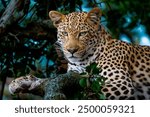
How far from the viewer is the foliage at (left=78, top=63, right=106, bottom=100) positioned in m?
10.1

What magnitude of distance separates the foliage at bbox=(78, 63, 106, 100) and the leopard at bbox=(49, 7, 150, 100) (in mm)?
1355

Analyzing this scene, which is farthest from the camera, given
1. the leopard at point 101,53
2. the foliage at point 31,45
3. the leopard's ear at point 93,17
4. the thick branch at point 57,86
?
the foliage at point 31,45

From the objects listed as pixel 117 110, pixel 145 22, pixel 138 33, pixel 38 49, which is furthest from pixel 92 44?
pixel 138 33

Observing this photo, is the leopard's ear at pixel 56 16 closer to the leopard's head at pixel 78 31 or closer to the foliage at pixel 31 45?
the leopard's head at pixel 78 31

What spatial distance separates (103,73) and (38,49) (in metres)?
1.49

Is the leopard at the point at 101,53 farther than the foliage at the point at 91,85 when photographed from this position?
Yes

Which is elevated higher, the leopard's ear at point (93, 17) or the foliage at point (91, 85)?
the leopard's ear at point (93, 17)

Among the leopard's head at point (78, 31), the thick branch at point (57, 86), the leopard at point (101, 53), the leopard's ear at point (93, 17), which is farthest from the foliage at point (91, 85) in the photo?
the leopard's ear at point (93, 17)

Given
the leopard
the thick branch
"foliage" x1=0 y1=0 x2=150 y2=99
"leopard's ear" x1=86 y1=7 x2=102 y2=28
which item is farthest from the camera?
"foliage" x1=0 y1=0 x2=150 y2=99

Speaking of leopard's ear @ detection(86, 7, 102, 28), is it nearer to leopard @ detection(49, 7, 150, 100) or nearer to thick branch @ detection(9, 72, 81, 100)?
leopard @ detection(49, 7, 150, 100)

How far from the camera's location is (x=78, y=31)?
12156 mm

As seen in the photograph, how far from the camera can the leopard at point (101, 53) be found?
11.8m

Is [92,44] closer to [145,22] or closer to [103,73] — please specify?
[103,73]

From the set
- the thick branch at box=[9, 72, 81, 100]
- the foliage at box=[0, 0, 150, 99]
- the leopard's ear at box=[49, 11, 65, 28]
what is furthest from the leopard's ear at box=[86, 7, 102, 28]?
the thick branch at box=[9, 72, 81, 100]
